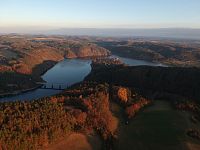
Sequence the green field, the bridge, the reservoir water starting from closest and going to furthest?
1. the green field
2. the reservoir water
3. the bridge

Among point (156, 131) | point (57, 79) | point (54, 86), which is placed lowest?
point (57, 79)

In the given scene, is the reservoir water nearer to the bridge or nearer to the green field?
the bridge

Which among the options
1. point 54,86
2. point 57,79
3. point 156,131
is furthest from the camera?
point 57,79

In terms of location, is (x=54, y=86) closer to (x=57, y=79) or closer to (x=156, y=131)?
(x=57, y=79)

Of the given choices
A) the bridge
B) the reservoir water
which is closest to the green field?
the reservoir water

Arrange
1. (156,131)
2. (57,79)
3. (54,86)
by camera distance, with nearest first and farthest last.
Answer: (156,131), (54,86), (57,79)

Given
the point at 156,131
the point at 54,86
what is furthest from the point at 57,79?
the point at 156,131

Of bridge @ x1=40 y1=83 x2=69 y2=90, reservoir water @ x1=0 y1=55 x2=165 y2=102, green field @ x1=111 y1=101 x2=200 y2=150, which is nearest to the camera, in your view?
green field @ x1=111 y1=101 x2=200 y2=150

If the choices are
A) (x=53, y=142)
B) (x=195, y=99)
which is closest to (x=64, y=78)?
(x=195, y=99)

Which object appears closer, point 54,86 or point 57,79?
point 54,86
